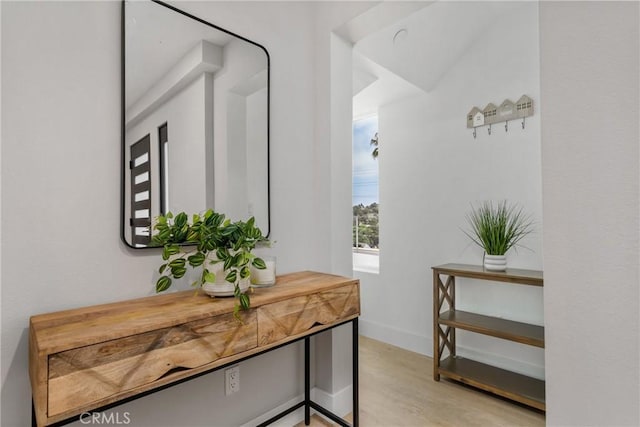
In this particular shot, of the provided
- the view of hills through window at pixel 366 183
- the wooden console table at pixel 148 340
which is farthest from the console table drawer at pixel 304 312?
the view of hills through window at pixel 366 183

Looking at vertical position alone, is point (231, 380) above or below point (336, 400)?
above

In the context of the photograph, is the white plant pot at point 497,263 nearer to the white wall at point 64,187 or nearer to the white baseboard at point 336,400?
the white baseboard at point 336,400

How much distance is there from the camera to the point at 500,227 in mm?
2270

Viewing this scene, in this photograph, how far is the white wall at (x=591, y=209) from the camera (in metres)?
1.03

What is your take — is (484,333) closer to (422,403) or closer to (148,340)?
(422,403)

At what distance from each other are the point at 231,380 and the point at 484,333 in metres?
1.58

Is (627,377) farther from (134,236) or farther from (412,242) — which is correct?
(412,242)

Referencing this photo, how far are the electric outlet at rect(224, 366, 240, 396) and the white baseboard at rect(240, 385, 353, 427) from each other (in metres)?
0.26

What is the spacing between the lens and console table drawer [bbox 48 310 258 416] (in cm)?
85

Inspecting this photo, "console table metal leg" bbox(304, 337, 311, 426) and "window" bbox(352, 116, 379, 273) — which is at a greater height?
"window" bbox(352, 116, 379, 273)

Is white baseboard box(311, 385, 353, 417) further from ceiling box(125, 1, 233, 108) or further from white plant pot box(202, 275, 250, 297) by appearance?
ceiling box(125, 1, 233, 108)

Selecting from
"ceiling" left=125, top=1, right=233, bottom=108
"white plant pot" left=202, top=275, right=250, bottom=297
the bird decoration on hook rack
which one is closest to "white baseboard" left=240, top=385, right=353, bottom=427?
"white plant pot" left=202, top=275, right=250, bottom=297

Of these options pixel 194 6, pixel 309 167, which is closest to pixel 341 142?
pixel 309 167

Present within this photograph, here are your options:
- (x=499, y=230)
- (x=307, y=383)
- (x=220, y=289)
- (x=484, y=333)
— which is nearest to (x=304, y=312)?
(x=220, y=289)
